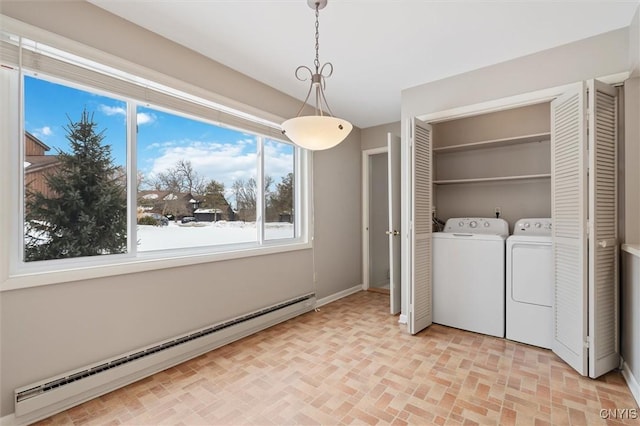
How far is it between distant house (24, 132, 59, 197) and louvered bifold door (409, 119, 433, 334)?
9.45 ft

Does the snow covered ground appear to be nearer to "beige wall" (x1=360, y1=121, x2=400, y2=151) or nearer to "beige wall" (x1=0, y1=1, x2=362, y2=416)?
"beige wall" (x1=0, y1=1, x2=362, y2=416)

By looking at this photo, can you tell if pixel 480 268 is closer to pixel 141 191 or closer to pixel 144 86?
pixel 141 191

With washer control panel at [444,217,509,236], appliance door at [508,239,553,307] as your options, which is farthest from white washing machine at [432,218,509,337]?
appliance door at [508,239,553,307]

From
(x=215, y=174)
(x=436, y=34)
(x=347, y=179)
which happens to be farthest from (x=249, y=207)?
(x=436, y=34)

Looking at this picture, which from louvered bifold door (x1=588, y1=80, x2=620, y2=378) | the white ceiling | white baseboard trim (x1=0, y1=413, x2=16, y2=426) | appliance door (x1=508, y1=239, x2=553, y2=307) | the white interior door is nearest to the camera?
white baseboard trim (x1=0, y1=413, x2=16, y2=426)

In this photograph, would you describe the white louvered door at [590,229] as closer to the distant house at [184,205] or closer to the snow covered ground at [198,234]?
the snow covered ground at [198,234]

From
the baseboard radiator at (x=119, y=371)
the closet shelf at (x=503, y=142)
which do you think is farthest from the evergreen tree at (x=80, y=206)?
the closet shelf at (x=503, y=142)

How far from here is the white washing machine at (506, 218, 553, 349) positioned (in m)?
2.60

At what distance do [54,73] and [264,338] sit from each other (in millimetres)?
2608

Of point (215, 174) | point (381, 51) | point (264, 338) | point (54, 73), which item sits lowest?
point (264, 338)

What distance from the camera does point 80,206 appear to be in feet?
6.50

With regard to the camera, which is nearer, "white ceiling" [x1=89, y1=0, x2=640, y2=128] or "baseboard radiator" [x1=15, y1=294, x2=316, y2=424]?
"baseboard radiator" [x1=15, y1=294, x2=316, y2=424]

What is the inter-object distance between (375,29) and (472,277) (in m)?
2.48

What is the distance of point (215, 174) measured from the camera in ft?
9.43
